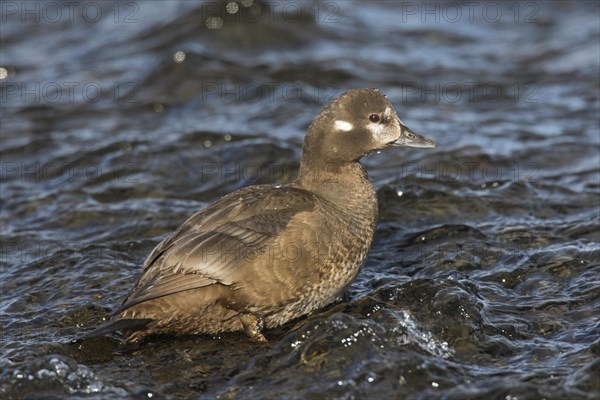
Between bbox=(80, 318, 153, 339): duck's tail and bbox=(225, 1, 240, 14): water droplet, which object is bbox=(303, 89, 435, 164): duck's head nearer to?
bbox=(80, 318, 153, 339): duck's tail

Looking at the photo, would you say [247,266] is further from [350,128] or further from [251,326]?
[350,128]

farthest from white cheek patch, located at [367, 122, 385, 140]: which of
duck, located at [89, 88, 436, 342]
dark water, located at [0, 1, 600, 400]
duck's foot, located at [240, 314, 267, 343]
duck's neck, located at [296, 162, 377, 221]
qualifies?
duck's foot, located at [240, 314, 267, 343]

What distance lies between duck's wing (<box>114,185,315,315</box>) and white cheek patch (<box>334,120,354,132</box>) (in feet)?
1.74

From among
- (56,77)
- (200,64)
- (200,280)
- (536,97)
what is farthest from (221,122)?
(200,280)

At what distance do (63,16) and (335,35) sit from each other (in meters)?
4.06

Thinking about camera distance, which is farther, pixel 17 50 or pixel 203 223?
pixel 17 50

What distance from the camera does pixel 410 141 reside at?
252 inches

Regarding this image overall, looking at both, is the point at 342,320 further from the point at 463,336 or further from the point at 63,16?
the point at 63,16

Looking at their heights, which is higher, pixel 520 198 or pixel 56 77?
pixel 56 77

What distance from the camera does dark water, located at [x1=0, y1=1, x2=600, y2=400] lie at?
5.15 m

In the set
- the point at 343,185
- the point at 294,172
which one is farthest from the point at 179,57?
the point at 343,185

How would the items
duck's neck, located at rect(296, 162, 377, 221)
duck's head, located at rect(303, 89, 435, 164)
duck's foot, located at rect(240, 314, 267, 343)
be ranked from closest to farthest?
duck's foot, located at rect(240, 314, 267, 343) → duck's neck, located at rect(296, 162, 377, 221) → duck's head, located at rect(303, 89, 435, 164)

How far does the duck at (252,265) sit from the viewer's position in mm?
5473

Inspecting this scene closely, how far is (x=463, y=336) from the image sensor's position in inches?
212
